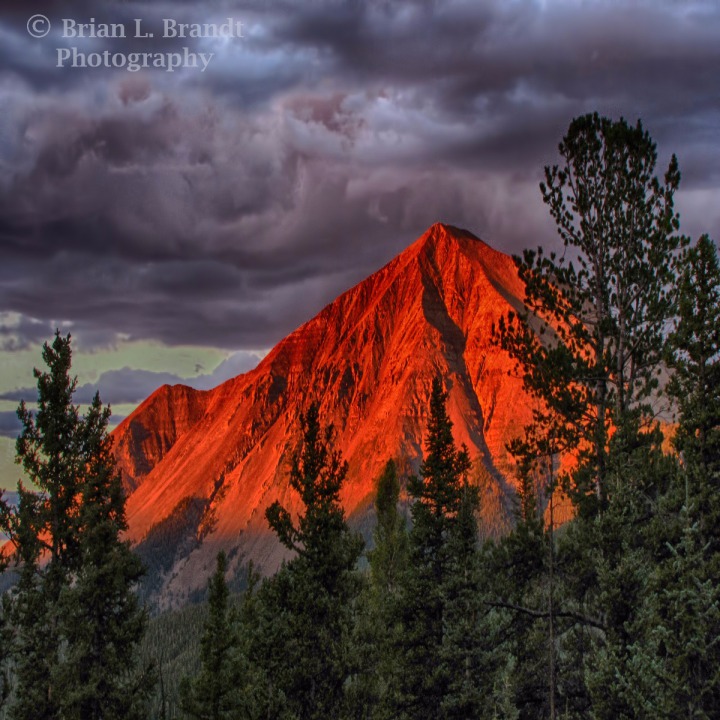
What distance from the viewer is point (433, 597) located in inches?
1258

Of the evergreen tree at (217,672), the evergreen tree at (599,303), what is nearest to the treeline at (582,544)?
the evergreen tree at (599,303)

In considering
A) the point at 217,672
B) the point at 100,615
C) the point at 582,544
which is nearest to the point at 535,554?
the point at 582,544

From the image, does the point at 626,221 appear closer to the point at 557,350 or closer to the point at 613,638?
the point at 557,350

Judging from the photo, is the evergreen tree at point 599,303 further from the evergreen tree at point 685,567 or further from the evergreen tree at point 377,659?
the evergreen tree at point 377,659

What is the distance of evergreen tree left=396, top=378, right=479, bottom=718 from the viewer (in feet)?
101

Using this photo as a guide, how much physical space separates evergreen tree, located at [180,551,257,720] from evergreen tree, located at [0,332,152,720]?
16296 mm

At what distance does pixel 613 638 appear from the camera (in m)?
21.1

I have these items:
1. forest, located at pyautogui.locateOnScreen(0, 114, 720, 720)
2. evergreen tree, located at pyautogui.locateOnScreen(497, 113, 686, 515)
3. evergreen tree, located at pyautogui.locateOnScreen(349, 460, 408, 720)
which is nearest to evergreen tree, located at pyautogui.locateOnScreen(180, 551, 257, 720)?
evergreen tree, located at pyautogui.locateOnScreen(349, 460, 408, 720)

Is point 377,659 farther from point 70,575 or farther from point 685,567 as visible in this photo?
point 685,567

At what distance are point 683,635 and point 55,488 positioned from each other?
19.8 meters

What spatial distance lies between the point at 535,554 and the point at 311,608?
8959 millimetres

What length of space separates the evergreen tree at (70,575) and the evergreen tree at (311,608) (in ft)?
A: 14.7

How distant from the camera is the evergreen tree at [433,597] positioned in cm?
3088

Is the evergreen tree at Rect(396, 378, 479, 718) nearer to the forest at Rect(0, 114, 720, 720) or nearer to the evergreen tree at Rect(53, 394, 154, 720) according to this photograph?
the forest at Rect(0, 114, 720, 720)
